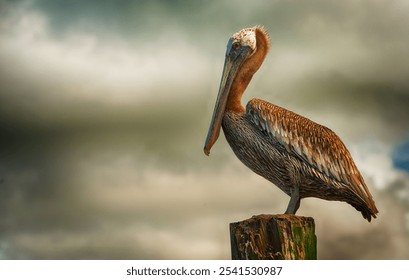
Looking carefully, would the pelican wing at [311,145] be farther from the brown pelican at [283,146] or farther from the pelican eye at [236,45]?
the pelican eye at [236,45]

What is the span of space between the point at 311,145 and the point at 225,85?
1.23 m

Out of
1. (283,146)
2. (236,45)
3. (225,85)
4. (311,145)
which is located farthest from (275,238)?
(236,45)

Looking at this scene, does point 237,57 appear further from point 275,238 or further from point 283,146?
point 275,238

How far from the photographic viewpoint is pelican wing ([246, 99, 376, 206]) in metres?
7.45

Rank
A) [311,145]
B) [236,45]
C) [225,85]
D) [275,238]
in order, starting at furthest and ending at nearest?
[236,45] → [225,85] → [311,145] → [275,238]

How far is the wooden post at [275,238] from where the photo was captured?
20.3 feet

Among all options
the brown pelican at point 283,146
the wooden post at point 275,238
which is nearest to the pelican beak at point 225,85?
the brown pelican at point 283,146

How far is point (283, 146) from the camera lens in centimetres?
746

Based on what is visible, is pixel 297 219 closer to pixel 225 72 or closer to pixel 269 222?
pixel 269 222

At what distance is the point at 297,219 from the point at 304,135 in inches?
65.5

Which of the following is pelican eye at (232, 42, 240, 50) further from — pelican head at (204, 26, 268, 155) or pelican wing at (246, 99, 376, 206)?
pelican wing at (246, 99, 376, 206)

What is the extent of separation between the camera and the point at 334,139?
7918 mm

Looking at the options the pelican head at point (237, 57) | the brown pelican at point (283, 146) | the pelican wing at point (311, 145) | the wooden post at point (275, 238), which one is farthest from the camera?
the pelican head at point (237, 57)
